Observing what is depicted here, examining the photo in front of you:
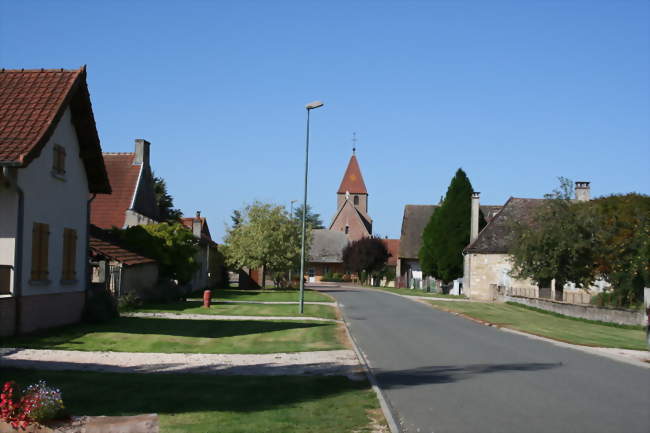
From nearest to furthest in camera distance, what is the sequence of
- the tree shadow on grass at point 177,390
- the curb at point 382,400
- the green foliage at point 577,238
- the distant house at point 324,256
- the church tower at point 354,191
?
the curb at point 382,400, the tree shadow on grass at point 177,390, the green foliage at point 577,238, the distant house at point 324,256, the church tower at point 354,191

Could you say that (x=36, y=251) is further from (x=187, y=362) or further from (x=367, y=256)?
(x=367, y=256)

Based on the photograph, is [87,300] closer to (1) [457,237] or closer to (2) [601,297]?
(2) [601,297]

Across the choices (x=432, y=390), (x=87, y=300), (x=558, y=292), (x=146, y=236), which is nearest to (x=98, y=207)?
(x=146, y=236)

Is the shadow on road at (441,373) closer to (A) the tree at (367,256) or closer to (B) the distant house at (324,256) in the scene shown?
(A) the tree at (367,256)

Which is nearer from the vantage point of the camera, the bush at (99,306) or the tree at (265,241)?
the bush at (99,306)

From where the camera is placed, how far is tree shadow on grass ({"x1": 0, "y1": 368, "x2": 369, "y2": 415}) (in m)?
10.2

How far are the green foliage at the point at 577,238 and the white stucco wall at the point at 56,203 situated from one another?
24653 millimetres

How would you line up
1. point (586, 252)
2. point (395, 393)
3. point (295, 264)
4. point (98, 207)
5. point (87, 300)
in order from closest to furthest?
1. point (395, 393)
2. point (87, 300)
3. point (586, 252)
4. point (98, 207)
5. point (295, 264)

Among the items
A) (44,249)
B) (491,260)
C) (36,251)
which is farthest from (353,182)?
(36,251)

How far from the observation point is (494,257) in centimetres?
5488

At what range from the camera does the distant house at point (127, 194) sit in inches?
1655

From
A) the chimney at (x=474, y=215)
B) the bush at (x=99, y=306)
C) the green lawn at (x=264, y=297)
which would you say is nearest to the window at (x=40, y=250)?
the bush at (x=99, y=306)

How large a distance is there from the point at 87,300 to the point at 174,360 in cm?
883

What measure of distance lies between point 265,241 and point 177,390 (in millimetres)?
47770
